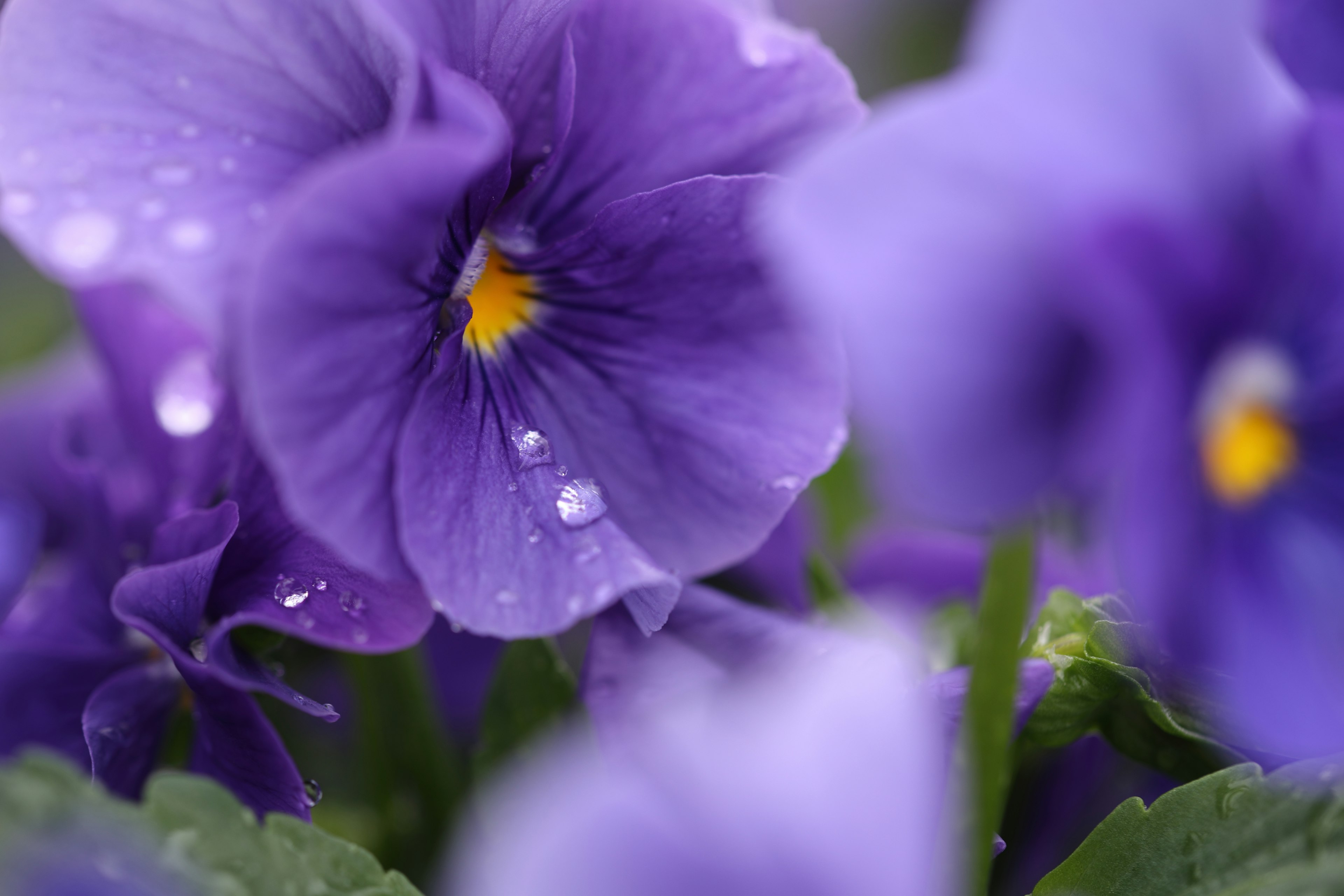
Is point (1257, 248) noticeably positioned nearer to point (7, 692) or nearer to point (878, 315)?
point (878, 315)

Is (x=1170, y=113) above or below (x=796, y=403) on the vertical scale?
above

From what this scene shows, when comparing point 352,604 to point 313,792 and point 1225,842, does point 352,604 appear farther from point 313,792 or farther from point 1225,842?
point 1225,842

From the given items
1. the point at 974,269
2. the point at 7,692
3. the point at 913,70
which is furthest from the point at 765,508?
the point at 913,70

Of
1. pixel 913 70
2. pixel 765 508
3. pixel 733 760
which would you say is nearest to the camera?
pixel 733 760

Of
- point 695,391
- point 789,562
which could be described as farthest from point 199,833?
point 789,562

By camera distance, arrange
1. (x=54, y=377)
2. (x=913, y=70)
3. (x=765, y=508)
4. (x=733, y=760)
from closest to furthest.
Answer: (x=733, y=760) → (x=765, y=508) → (x=54, y=377) → (x=913, y=70)

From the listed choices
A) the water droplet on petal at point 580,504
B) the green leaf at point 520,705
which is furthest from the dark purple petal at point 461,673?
the water droplet on petal at point 580,504

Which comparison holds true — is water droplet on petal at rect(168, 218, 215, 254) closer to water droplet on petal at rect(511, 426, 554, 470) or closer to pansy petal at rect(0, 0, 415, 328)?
pansy petal at rect(0, 0, 415, 328)
